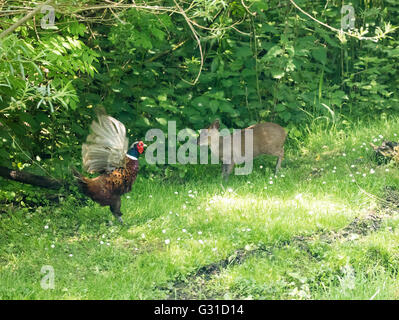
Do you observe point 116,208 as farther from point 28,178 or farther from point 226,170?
point 226,170

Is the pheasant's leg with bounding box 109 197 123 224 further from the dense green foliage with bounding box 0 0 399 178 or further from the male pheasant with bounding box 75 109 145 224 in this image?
the dense green foliage with bounding box 0 0 399 178

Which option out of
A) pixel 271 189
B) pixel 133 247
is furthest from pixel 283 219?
pixel 133 247

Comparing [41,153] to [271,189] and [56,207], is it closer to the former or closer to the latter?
[56,207]

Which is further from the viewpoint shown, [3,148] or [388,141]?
[388,141]

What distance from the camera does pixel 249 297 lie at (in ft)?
16.3

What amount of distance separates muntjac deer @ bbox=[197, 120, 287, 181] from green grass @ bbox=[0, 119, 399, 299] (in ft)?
0.81

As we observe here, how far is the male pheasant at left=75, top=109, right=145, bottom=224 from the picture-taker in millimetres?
6191

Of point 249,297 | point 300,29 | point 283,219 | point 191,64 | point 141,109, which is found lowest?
point 249,297

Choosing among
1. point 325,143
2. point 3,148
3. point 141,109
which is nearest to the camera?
point 3,148

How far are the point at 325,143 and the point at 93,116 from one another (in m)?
3.23

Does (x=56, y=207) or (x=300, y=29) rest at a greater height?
(x=300, y=29)

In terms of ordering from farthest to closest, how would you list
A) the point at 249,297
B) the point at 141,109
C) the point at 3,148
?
the point at 141,109 → the point at 3,148 → the point at 249,297

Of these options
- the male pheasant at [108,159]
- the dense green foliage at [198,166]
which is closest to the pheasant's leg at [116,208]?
the male pheasant at [108,159]

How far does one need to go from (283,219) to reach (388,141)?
2.41 m
